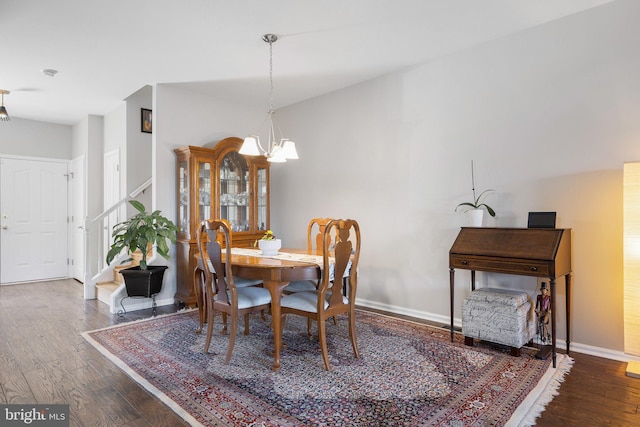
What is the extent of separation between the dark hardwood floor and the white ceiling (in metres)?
2.56

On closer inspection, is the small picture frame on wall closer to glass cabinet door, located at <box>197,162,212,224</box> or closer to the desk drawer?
glass cabinet door, located at <box>197,162,212,224</box>

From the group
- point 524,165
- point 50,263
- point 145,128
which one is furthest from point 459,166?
point 50,263

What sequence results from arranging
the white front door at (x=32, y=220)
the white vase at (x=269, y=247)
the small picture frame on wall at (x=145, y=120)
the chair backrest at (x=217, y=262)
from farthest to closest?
1. the white front door at (x=32, y=220)
2. the small picture frame on wall at (x=145, y=120)
3. the white vase at (x=269, y=247)
4. the chair backrest at (x=217, y=262)

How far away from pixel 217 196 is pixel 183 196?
1.27 ft

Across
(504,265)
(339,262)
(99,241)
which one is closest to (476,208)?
(504,265)

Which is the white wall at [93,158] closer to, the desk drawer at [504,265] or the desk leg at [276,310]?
the desk leg at [276,310]

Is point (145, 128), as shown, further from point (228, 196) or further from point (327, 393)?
point (327, 393)

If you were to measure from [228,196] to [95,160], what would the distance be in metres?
2.69

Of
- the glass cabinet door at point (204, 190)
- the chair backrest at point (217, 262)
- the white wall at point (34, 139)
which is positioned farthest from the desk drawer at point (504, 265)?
the white wall at point (34, 139)

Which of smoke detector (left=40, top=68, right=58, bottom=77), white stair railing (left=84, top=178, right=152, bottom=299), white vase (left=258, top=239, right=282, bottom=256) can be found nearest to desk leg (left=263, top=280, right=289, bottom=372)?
white vase (left=258, top=239, right=282, bottom=256)

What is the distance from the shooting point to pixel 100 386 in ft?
7.84

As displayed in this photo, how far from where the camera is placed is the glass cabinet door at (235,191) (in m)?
4.71

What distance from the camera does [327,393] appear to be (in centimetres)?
227

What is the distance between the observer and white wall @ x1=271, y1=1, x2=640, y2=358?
9.34ft
